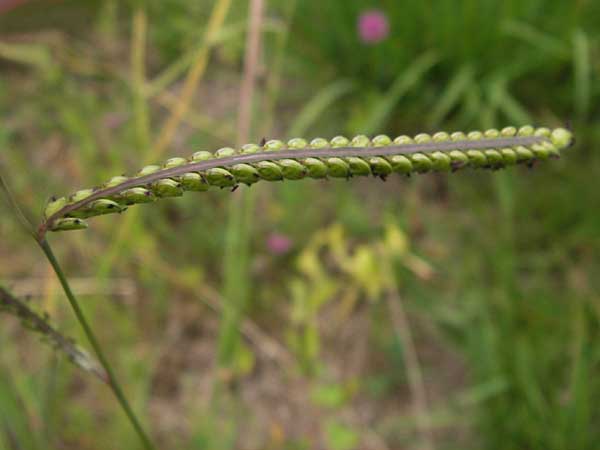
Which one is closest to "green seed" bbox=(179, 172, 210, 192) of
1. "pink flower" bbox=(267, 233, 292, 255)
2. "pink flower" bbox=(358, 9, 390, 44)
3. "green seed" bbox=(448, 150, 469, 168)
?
"green seed" bbox=(448, 150, 469, 168)

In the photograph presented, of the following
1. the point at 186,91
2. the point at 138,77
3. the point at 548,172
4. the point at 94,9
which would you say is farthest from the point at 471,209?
the point at 94,9

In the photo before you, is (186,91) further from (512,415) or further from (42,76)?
(512,415)

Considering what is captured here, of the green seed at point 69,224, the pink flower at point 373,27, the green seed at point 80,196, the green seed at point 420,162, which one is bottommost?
the green seed at point 69,224

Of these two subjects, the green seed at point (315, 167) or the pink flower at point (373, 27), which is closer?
the green seed at point (315, 167)

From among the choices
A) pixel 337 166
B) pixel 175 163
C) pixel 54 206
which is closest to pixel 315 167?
pixel 337 166

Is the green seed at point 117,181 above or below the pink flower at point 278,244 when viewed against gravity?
below

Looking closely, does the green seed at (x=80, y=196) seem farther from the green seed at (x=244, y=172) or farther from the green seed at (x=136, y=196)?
the green seed at (x=244, y=172)


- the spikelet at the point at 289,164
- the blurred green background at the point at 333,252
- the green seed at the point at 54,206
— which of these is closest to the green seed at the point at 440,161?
the spikelet at the point at 289,164

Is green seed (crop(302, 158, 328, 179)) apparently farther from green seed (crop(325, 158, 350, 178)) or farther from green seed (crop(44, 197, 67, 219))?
green seed (crop(44, 197, 67, 219))

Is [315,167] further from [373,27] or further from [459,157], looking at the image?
[373,27]
